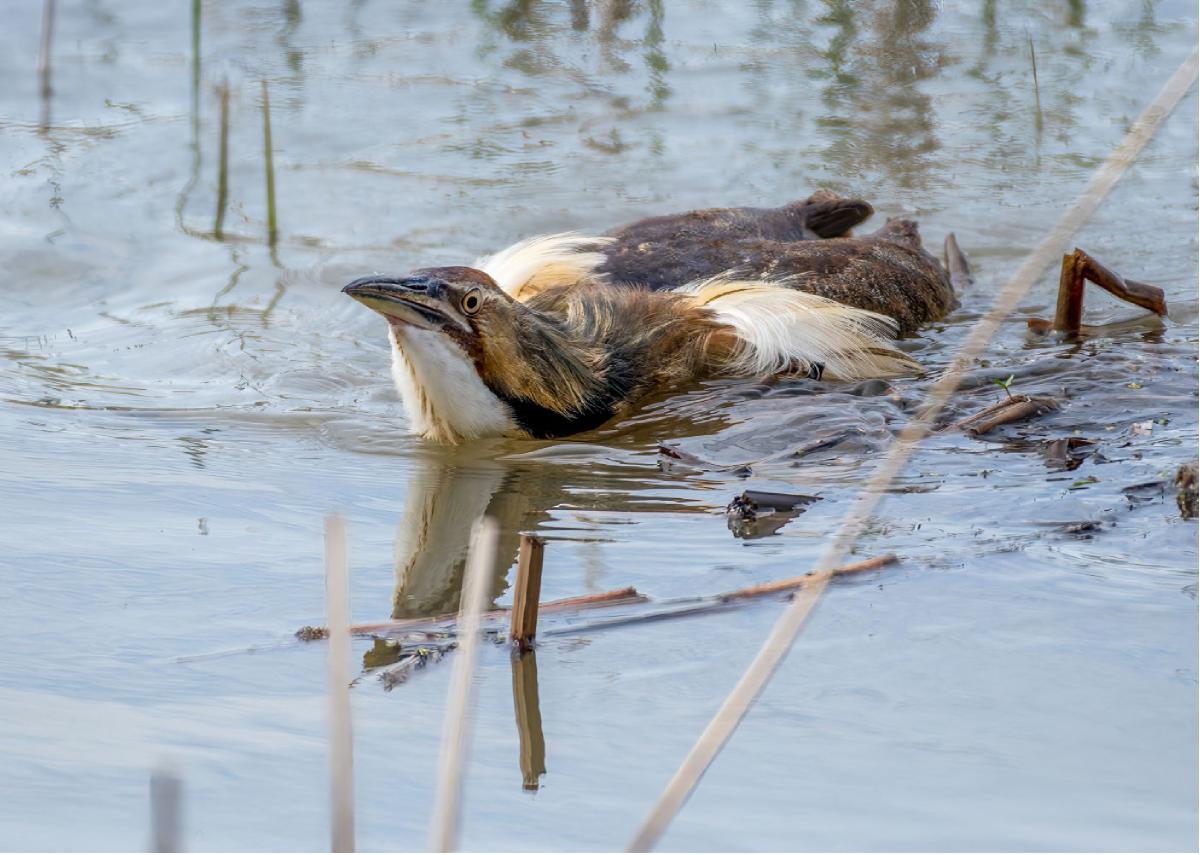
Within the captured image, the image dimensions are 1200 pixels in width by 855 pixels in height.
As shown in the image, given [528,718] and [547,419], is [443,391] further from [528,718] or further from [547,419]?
[528,718]

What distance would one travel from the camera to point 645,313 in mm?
5965

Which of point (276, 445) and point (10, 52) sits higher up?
point (10, 52)

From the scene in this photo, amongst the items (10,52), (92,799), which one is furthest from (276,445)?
(10,52)

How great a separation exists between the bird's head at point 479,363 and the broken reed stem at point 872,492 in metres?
1.85

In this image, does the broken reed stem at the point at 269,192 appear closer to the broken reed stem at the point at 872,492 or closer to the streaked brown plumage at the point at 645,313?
the streaked brown plumage at the point at 645,313

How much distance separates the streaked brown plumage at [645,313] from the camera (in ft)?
17.3

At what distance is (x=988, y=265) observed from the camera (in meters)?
8.29

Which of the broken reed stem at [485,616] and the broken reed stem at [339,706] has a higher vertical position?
the broken reed stem at [339,706]

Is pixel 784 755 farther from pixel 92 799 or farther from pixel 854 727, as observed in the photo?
pixel 92 799

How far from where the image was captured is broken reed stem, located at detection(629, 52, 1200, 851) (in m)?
2.02

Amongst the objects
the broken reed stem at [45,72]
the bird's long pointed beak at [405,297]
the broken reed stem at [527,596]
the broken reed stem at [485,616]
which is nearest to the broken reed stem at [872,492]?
the broken reed stem at [527,596]

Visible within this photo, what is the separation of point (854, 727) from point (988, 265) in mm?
5619

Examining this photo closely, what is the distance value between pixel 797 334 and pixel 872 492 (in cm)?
329

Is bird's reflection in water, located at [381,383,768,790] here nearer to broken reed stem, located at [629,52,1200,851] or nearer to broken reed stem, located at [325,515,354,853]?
broken reed stem, located at [629,52,1200,851]
